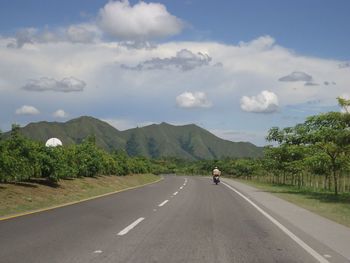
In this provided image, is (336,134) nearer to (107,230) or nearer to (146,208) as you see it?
(146,208)

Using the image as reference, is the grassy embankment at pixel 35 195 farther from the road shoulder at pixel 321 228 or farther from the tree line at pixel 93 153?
the road shoulder at pixel 321 228

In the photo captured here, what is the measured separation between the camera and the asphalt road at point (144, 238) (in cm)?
847

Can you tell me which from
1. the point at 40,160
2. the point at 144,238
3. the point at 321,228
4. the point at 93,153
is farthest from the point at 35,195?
the point at 93,153

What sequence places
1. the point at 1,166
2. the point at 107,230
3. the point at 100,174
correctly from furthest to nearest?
the point at 100,174, the point at 1,166, the point at 107,230

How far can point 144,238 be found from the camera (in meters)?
10.5

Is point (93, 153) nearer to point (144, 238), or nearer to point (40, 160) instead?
point (40, 160)

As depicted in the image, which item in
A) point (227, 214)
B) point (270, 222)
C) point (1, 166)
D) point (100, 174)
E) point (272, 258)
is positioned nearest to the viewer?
point (272, 258)

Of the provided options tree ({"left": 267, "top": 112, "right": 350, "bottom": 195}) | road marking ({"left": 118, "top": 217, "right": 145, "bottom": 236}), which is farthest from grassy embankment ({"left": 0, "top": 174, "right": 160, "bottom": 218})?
tree ({"left": 267, "top": 112, "right": 350, "bottom": 195})

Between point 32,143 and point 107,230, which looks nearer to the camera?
point 107,230

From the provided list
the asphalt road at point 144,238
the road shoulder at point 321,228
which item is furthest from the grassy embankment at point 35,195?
the road shoulder at point 321,228

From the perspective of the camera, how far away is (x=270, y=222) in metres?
14.4

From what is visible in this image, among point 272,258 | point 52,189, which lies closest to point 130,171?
point 52,189

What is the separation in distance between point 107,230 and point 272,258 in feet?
15.1

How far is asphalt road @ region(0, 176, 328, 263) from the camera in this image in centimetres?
847
